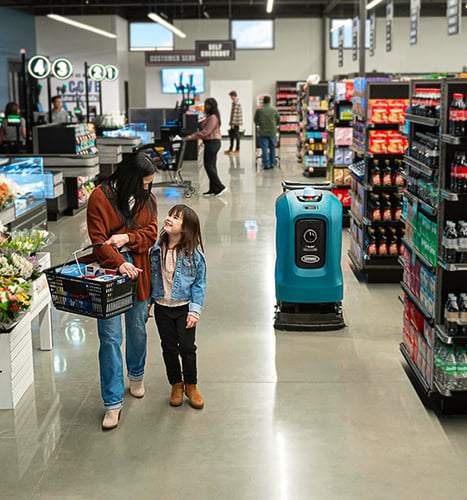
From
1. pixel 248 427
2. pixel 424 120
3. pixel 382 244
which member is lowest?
pixel 248 427

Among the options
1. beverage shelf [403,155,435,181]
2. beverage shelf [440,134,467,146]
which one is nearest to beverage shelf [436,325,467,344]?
beverage shelf [403,155,435,181]

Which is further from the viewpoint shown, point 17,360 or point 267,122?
point 267,122

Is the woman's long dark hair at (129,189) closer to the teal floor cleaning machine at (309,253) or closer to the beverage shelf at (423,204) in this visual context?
the beverage shelf at (423,204)

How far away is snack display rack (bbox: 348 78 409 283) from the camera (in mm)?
7535

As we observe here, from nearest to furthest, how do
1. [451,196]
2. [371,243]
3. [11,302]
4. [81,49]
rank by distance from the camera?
[451,196] → [11,302] → [371,243] → [81,49]

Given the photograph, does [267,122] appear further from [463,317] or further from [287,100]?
[463,317]

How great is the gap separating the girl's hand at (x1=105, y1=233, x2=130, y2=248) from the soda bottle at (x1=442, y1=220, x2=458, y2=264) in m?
1.80

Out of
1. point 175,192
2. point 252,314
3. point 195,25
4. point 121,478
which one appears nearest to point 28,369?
point 121,478

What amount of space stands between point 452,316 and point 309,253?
75.6 inches

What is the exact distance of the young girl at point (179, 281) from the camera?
4340 millimetres

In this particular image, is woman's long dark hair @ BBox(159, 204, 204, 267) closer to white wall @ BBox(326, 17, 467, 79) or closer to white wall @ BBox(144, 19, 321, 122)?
white wall @ BBox(326, 17, 467, 79)

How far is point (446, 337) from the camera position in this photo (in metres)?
4.23

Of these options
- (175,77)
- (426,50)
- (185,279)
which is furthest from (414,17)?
(175,77)

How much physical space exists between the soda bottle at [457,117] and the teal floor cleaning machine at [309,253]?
6.21 feet
